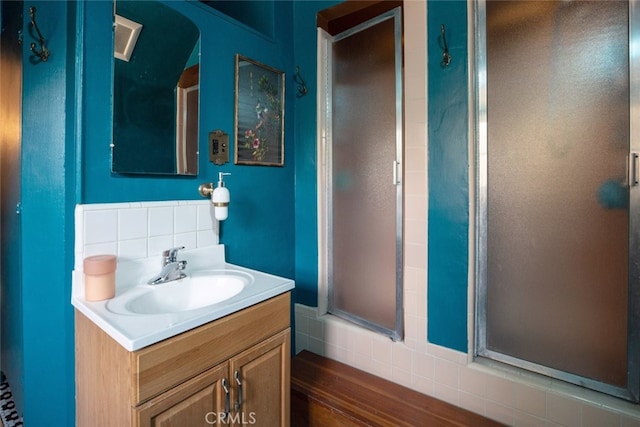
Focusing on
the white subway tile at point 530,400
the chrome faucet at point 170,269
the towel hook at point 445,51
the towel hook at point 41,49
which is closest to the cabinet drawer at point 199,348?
the chrome faucet at point 170,269

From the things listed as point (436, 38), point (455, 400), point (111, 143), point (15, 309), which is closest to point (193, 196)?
point (111, 143)

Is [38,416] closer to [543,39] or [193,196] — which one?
[193,196]

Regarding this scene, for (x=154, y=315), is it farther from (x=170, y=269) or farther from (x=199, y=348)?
(x=170, y=269)

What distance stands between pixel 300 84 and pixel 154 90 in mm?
871

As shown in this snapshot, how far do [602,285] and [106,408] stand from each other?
5.35 feet

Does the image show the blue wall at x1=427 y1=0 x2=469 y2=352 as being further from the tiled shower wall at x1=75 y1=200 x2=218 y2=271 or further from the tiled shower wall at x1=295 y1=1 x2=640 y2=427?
the tiled shower wall at x1=75 y1=200 x2=218 y2=271

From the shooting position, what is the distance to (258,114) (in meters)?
1.66

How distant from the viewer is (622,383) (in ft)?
3.52

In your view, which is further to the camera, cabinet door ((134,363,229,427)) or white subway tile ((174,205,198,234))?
white subway tile ((174,205,198,234))

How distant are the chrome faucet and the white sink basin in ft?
0.06

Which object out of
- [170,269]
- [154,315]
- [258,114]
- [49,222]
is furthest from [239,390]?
[258,114]

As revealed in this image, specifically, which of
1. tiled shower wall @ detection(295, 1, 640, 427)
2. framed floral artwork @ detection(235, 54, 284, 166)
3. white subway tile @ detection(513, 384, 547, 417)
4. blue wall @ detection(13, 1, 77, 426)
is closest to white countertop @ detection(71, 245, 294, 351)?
blue wall @ detection(13, 1, 77, 426)

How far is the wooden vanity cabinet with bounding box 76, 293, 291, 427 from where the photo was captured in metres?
0.78

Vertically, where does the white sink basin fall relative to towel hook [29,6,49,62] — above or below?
below
